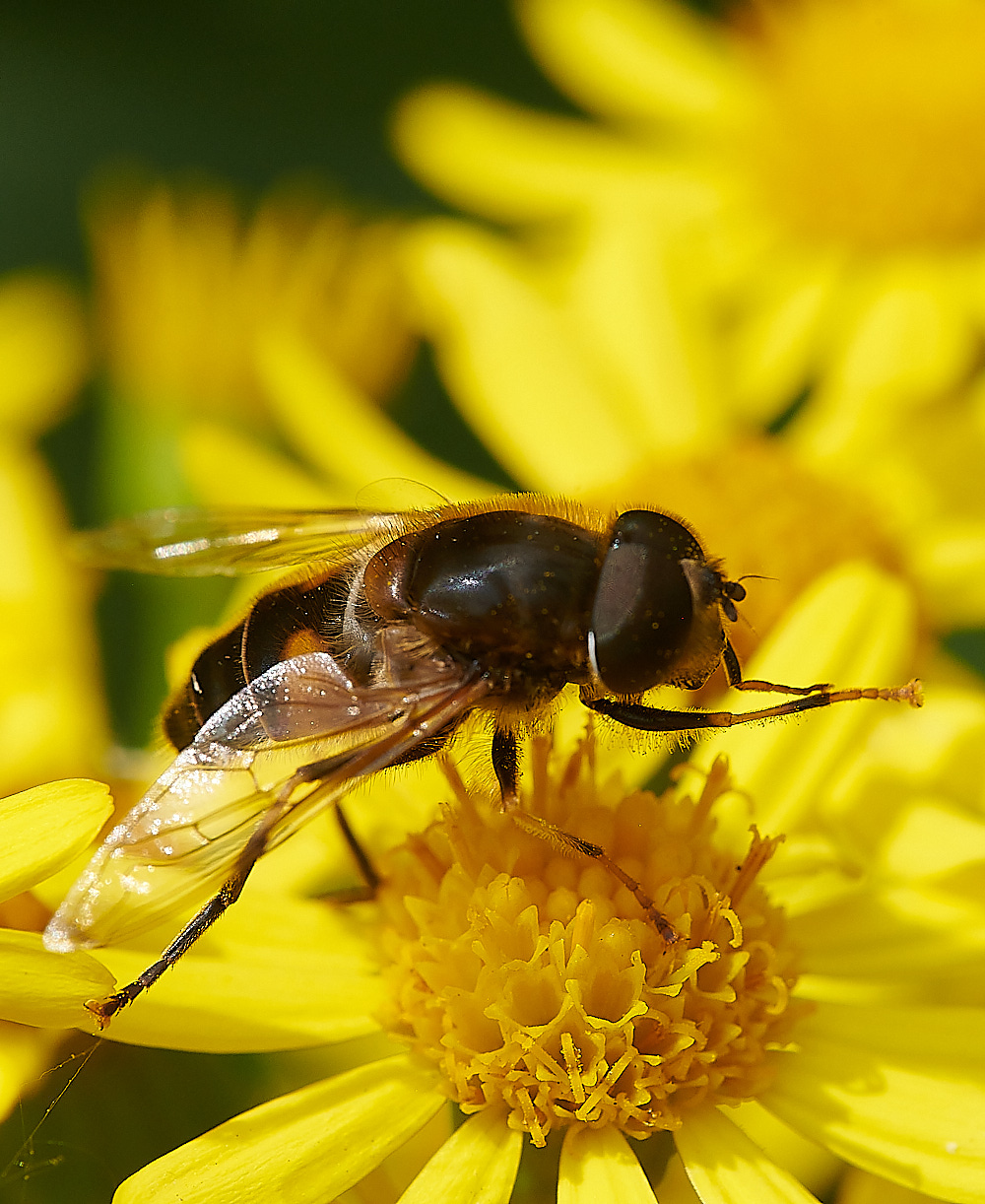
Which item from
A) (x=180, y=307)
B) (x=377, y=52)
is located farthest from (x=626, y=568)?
(x=377, y=52)

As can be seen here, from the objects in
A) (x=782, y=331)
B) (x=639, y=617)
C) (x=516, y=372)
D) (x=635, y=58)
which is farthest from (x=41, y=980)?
(x=635, y=58)

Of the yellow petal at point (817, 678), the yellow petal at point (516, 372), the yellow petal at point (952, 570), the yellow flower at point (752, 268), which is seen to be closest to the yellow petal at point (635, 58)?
the yellow flower at point (752, 268)

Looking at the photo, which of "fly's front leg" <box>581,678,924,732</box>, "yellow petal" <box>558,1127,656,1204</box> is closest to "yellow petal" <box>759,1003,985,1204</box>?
"yellow petal" <box>558,1127,656,1204</box>

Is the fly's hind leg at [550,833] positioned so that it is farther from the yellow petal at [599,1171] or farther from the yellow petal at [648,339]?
the yellow petal at [648,339]

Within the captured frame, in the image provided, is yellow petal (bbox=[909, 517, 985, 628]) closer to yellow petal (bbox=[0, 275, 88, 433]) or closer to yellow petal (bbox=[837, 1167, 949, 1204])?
yellow petal (bbox=[837, 1167, 949, 1204])

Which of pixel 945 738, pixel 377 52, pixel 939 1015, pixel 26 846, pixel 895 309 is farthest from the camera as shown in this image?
pixel 377 52

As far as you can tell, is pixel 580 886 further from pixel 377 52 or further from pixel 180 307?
pixel 377 52
